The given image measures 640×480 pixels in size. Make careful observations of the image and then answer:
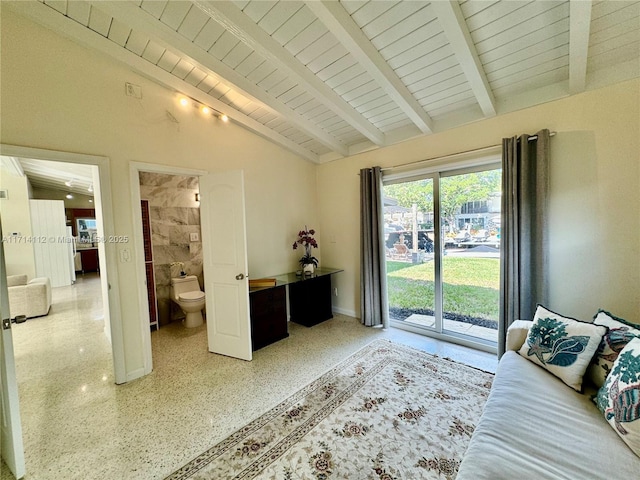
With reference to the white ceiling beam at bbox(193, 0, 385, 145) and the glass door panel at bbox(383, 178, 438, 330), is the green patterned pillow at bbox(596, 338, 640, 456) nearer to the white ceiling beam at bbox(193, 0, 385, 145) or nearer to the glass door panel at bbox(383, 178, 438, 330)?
the glass door panel at bbox(383, 178, 438, 330)

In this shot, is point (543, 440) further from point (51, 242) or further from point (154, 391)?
point (51, 242)

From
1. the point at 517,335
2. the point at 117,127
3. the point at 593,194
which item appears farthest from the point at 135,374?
the point at 593,194

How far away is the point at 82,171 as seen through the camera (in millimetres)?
4195

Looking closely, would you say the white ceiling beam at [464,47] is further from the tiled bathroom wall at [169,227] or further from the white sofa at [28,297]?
the white sofa at [28,297]

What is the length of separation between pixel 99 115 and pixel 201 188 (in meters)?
1.04

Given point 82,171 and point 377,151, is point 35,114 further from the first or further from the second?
point 377,151

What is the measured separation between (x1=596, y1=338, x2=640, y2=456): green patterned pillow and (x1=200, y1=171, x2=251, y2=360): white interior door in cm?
265

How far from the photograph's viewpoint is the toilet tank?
3734 mm

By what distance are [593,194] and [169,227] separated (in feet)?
16.5

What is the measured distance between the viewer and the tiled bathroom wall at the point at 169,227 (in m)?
3.73

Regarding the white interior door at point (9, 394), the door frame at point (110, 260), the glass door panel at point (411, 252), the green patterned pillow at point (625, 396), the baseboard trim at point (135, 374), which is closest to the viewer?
the green patterned pillow at point (625, 396)

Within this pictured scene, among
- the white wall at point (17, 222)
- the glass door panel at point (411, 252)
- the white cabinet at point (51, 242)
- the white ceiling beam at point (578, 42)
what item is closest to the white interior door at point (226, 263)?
the glass door panel at point (411, 252)

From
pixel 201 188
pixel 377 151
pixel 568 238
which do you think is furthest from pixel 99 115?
pixel 568 238

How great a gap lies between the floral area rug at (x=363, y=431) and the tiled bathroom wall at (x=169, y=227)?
2846 mm
